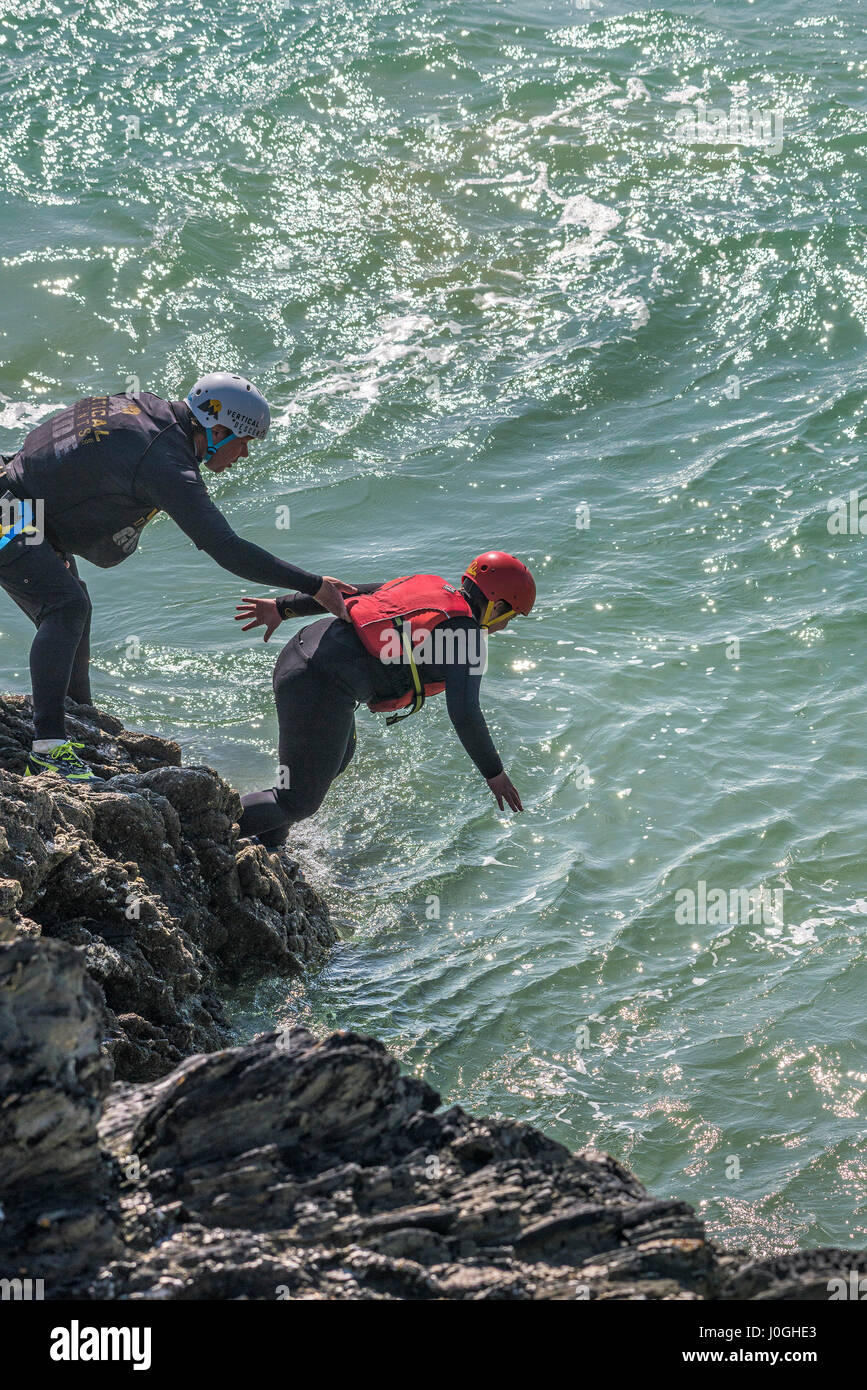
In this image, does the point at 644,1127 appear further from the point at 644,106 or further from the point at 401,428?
the point at 644,106

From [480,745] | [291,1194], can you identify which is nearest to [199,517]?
[480,745]

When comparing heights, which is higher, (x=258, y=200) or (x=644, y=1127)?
(x=258, y=200)

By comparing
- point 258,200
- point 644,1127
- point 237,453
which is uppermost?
point 258,200

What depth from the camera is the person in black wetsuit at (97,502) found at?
6.02 m

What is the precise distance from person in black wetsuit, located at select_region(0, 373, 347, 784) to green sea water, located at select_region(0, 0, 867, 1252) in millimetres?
1920

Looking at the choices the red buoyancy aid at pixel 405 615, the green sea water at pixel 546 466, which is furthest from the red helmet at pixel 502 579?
the green sea water at pixel 546 466

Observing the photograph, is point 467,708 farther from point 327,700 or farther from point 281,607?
point 281,607

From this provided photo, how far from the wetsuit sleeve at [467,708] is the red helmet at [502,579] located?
1.33 ft

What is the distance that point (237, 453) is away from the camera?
6348mm

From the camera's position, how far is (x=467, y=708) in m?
6.18

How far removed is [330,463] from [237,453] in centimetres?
688

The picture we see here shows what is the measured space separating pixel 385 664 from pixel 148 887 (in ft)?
5.20

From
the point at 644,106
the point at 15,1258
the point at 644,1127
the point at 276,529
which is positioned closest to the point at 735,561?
the point at 276,529

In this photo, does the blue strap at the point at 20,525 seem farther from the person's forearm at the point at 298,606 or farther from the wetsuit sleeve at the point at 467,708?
the wetsuit sleeve at the point at 467,708
